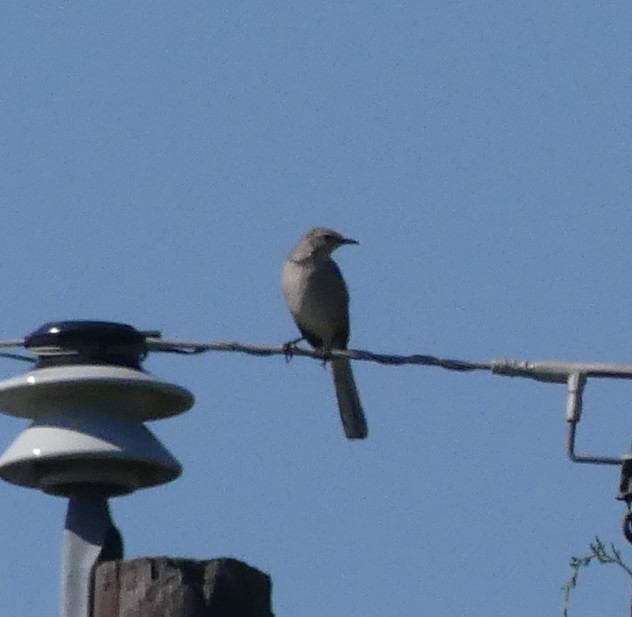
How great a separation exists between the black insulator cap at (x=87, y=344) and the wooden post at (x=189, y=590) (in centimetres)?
84

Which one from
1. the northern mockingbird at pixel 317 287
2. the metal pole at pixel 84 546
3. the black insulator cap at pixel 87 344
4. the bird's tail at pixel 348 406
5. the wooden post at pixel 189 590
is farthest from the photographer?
the northern mockingbird at pixel 317 287

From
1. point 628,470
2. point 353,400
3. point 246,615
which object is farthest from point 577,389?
point 353,400

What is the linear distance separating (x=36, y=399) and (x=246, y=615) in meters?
1.03

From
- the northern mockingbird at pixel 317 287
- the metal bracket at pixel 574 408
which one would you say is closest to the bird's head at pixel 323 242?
the northern mockingbird at pixel 317 287

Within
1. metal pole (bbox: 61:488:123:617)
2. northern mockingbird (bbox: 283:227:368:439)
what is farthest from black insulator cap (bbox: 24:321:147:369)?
northern mockingbird (bbox: 283:227:368:439)

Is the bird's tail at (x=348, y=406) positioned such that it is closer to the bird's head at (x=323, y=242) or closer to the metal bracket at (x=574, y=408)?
the bird's head at (x=323, y=242)

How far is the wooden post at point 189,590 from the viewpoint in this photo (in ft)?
13.2

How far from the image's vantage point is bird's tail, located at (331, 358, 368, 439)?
35.4 ft

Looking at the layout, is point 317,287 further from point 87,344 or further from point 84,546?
point 84,546

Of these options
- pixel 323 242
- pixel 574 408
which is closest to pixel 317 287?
pixel 323 242

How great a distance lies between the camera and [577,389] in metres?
5.47

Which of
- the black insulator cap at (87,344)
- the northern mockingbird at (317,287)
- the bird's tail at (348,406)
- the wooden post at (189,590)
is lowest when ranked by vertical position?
the wooden post at (189,590)

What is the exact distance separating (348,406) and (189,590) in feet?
22.3

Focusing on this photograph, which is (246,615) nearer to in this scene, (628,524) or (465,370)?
(628,524)
